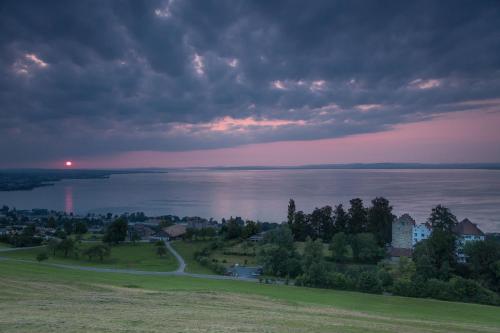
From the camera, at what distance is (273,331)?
29.7ft

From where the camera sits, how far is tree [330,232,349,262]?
118ft

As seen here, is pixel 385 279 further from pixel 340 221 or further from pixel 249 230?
pixel 249 230

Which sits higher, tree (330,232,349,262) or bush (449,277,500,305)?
tree (330,232,349,262)

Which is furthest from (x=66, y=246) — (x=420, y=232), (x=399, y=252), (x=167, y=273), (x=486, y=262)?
(x=420, y=232)

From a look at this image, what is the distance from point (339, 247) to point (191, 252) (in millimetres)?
15940

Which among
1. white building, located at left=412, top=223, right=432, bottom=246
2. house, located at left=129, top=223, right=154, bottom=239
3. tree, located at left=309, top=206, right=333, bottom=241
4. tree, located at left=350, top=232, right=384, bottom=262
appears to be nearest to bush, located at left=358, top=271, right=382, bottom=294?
tree, located at left=350, top=232, right=384, bottom=262

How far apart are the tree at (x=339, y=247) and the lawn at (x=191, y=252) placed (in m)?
12.4

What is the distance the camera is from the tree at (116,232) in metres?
45.6

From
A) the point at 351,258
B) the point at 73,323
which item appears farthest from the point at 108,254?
the point at 73,323

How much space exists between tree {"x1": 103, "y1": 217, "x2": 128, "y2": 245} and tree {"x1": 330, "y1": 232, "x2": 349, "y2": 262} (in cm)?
2527

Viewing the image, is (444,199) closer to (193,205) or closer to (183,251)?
(193,205)

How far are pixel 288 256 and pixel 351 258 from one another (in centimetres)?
907

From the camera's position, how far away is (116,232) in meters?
45.9

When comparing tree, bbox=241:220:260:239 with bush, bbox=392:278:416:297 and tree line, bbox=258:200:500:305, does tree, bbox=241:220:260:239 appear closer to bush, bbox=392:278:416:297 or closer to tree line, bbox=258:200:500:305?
tree line, bbox=258:200:500:305
